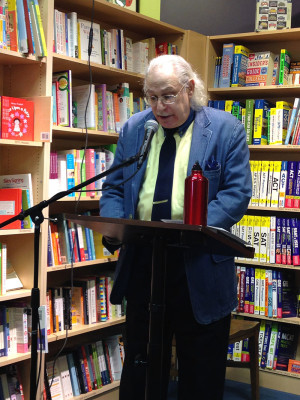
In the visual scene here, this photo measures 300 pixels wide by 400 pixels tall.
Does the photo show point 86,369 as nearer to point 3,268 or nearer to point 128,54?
point 3,268

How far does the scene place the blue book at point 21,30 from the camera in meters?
2.50

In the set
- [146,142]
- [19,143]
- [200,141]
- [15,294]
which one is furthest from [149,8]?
[146,142]

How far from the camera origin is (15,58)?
8.41 feet

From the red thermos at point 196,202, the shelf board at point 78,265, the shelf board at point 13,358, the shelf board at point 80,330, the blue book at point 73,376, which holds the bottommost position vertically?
the blue book at point 73,376

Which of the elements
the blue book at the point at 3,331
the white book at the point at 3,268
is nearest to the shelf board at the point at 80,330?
the blue book at the point at 3,331

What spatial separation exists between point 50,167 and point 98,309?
0.85 metres

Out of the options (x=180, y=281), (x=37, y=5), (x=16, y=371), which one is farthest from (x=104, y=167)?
(x=180, y=281)

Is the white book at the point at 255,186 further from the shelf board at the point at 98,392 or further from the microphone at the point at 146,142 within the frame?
the microphone at the point at 146,142

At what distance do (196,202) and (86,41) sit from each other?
5.76 ft

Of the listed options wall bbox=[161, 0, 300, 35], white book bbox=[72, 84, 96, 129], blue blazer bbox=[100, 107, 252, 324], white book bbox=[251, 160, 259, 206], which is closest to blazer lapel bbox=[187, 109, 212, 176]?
blue blazer bbox=[100, 107, 252, 324]

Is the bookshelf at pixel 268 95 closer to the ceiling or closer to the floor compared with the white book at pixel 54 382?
closer to the ceiling

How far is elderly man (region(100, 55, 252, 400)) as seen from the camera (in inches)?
71.6

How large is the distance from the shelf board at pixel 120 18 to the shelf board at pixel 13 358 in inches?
70.8

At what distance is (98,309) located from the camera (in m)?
3.10
